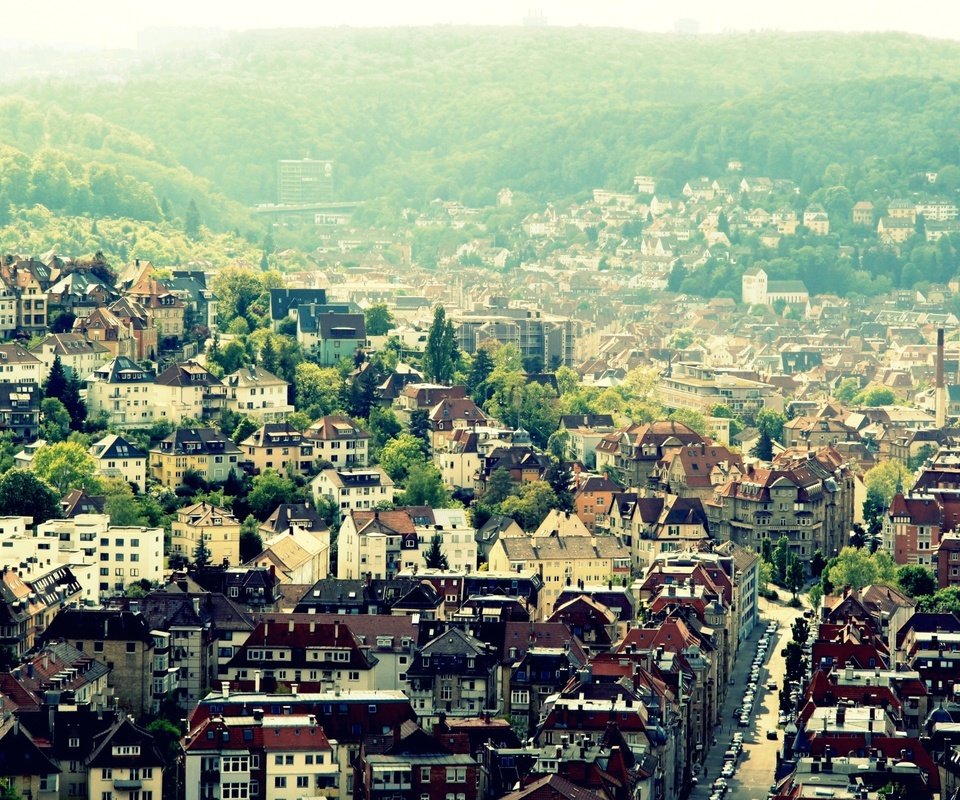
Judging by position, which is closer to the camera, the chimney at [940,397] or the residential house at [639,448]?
the residential house at [639,448]

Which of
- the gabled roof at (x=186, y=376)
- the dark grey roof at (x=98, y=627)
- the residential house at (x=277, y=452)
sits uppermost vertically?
the gabled roof at (x=186, y=376)

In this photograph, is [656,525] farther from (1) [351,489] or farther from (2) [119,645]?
(2) [119,645]

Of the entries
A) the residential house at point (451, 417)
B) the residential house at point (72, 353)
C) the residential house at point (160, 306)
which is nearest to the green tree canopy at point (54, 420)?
the residential house at point (72, 353)

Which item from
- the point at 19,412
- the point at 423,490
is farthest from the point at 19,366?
the point at 423,490

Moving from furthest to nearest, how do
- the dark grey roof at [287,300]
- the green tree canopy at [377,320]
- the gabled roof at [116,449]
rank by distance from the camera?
the green tree canopy at [377,320] → the dark grey roof at [287,300] → the gabled roof at [116,449]

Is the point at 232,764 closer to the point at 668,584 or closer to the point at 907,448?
the point at 668,584

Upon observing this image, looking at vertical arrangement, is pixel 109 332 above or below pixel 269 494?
above

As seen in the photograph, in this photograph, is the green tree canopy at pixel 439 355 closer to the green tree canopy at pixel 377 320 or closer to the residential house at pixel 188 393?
the green tree canopy at pixel 377 320

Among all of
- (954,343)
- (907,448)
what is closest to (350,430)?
(907,448)
